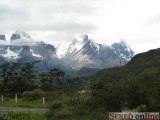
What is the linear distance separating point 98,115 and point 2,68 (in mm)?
35576

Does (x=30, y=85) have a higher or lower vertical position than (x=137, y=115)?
higher

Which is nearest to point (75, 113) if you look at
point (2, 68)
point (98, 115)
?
point (98, 115)

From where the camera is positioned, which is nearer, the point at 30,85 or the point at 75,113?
the point at 75,113

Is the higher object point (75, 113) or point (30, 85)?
point (30, 85)

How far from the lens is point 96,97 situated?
24375mm

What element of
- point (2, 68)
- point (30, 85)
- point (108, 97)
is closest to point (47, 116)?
point (108, 97)

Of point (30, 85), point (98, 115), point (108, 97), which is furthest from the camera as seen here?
point (30, 85)

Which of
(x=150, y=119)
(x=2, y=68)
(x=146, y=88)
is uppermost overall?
(x=2, y=68)

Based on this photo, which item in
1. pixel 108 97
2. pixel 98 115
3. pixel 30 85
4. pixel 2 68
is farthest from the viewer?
pixel 2 68

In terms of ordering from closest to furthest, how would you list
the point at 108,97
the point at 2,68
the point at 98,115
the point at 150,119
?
the point at 150,119, the point at 98,115, the point at 108,97, the point at 2,68

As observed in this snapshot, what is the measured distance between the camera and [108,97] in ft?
77.8

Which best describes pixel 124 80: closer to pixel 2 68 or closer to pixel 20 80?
pixel 20 80

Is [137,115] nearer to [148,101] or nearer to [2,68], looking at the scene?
[148,101]

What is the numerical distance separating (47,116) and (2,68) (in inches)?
1294
